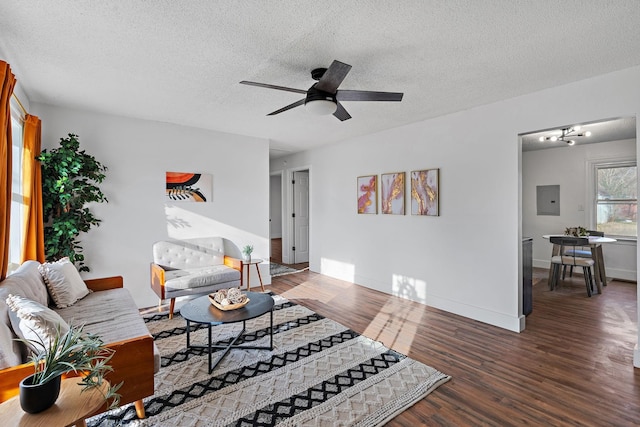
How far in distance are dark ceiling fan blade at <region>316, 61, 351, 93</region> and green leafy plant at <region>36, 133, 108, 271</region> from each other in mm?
2956

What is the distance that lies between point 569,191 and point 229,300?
6.79 m

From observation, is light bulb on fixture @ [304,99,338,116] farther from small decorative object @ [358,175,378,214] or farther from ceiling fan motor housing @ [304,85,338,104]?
small decorative object @ [358,175,378,214]

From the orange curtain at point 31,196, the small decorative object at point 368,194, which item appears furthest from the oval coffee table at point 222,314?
the small decorative object at point 368,194

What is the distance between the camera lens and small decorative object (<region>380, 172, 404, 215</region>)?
4566mm

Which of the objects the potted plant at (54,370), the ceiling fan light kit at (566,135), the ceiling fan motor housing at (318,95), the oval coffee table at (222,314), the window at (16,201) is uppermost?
the ceiling fan light kit at (566,135)

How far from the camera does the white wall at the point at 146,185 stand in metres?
3.86

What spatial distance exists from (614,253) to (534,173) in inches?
79.4

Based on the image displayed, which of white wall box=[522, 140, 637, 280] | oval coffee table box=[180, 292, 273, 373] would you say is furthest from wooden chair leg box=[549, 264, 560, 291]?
oval coffee table box=[180, 292, 273, 373]

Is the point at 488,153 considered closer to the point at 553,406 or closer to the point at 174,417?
the point at 553,406

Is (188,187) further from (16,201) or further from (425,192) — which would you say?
(425,192)

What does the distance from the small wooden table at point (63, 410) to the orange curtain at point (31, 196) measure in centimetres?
224

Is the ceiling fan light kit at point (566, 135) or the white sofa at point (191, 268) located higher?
the ceiling fan light kit at point (566, 135)

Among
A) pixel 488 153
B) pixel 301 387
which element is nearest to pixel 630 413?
pixel 301 387

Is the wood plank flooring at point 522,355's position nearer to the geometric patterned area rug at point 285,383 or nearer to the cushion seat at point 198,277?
the geometric patterned area rug at point 285,383
